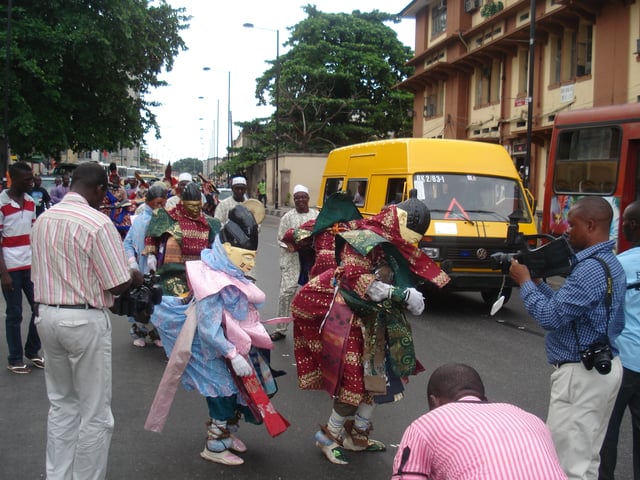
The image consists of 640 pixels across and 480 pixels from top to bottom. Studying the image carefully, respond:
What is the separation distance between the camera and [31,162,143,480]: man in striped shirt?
11.2 feet

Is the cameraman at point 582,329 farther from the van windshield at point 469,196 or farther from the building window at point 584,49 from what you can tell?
the building window at point 584,49

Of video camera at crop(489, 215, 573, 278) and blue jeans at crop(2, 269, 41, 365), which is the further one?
blue jeans at crop(2, 269, 41, 365)

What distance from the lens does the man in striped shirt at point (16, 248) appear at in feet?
19.4

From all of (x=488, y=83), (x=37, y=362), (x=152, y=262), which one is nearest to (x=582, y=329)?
(x=152, y=262)

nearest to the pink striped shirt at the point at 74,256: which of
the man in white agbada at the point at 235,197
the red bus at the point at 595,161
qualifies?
the man in white agbada at the point at 235,197

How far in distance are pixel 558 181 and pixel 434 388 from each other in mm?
10988

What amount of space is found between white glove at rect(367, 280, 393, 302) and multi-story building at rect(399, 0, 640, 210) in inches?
549

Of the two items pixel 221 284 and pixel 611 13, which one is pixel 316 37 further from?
pixel 221 284

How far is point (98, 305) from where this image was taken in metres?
3.50

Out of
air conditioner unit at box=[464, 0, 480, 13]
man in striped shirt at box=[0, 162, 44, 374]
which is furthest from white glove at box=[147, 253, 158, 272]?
air conditioner unit at box=[464, 0, 480, 13]

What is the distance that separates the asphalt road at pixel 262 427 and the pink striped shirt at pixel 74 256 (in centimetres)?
131

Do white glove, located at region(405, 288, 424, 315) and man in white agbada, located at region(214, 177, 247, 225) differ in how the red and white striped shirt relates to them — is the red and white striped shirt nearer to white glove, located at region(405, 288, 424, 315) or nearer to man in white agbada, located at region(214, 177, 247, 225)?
man in white agbada, located at region(214, 177, 247, 225)

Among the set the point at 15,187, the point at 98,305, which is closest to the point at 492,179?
the point at 15,187

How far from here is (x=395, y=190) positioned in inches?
402
